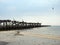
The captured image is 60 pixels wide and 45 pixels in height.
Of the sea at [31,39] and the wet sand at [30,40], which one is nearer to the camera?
the wet sand at [30,40]

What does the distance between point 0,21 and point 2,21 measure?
979 mm

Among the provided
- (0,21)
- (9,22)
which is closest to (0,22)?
(0,21)

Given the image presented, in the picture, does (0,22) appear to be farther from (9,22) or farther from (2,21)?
(9,22)

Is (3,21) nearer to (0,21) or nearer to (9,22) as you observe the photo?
(0,21)

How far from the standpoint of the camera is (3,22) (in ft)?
274

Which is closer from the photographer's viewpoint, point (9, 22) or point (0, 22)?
point (0, 22)

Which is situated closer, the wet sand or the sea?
the wet sand

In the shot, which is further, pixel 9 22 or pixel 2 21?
pixel 9 22

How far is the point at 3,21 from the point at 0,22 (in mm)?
1562

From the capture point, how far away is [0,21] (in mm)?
81188

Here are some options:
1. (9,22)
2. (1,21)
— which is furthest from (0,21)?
(9,22)

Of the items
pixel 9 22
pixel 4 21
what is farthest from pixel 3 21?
pixel 9 22

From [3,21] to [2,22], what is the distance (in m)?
1.10

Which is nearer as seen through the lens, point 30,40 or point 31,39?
point 30,40
